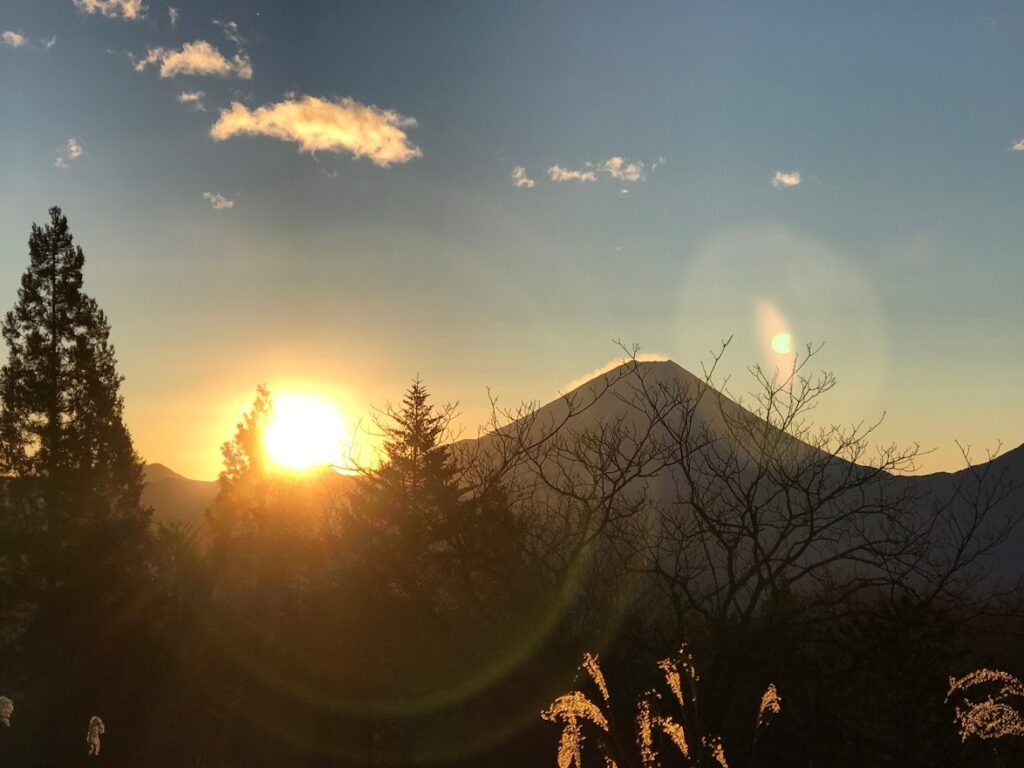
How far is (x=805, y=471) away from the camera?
7203 millimetres

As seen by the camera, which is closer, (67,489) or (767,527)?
(767,527)

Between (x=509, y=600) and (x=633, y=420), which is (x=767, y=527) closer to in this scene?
(x=633, y=420)

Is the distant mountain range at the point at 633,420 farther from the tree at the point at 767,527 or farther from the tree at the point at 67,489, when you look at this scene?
the tree at the point at 67,489

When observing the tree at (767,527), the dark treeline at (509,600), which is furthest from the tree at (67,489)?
the tree at (767,527)

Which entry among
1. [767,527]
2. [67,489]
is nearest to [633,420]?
[767,527]

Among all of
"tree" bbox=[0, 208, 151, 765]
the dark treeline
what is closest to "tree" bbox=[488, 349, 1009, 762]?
the dark treeline

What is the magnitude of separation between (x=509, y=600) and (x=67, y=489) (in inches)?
594

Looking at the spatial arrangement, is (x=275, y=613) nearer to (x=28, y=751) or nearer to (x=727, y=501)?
(x=28, y=751)

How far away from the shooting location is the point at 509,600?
30.5 ft

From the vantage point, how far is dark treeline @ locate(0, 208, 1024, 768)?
761cm

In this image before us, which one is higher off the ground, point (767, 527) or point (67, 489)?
point (67, 489)

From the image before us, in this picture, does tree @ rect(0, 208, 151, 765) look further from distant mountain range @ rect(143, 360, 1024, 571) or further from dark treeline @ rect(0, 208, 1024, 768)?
Answer: distant mountain range @ rect(143, 360, 1024, 571)

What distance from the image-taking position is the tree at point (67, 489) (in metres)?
15.6

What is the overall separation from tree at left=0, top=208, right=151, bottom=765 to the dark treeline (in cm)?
7
